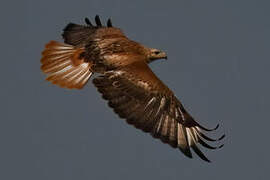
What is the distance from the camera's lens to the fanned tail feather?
15523 millimetres

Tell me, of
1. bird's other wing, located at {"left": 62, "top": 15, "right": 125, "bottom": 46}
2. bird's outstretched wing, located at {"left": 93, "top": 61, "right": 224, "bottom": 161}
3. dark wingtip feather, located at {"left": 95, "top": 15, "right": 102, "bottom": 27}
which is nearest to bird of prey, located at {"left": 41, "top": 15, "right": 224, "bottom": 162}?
bird's outstretched wing, located at {"left": 93, "top": 61, "right": 224, "bottom": 161}

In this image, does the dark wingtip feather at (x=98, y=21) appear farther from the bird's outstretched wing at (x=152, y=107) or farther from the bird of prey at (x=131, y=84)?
the bird's outstretched wing at (x=152, y=107)

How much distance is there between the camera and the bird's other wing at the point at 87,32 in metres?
16.5

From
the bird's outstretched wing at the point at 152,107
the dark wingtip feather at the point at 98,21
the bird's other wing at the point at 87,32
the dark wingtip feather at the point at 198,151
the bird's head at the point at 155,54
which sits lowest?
the dark wingtip feather at the point at 198,151

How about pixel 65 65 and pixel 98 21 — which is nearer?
pixel 65 65

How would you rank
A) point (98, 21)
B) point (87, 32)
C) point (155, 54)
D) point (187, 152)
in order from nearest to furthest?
point (187, 152) → point (155, 54) → point (87, 32) → point (98, 21)

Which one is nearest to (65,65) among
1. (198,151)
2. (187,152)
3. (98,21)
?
(98,21)

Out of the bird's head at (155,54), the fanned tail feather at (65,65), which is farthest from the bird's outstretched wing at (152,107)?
the bird's head at (155,54)

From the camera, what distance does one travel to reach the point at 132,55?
15109mm

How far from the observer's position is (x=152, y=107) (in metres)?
14.1

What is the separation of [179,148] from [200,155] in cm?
48

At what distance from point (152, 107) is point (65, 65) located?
296cm

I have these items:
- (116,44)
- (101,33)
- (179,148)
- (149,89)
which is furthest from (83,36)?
(179,148)

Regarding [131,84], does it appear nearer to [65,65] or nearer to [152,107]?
[152,107]
